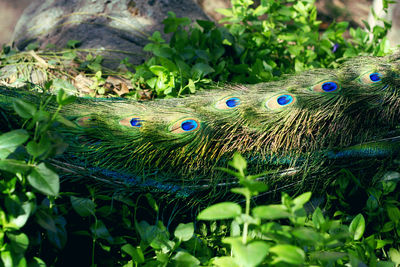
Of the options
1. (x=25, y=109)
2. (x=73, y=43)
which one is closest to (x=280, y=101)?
(x=25, y=109)

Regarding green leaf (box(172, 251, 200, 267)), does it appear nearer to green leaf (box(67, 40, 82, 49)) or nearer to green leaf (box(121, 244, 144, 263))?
green leaf (box(121, 244, 144, 263))

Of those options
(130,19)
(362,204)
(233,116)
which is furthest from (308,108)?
(130,19)

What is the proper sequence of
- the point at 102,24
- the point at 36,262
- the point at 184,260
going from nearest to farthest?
the point at 36,262 → the point at 184,260 → the point at 102,24

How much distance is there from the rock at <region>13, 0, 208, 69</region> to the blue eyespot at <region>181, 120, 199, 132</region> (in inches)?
58.1

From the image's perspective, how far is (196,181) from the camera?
1.81 meters

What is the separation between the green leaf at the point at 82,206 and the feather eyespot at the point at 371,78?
150 centimetres

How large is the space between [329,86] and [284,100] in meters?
0.27

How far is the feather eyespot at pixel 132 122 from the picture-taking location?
189 centimetres

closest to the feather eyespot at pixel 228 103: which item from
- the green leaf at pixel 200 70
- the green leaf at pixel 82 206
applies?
the green leaf at pixel 200 70

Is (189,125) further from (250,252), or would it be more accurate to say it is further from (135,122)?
(250,252)

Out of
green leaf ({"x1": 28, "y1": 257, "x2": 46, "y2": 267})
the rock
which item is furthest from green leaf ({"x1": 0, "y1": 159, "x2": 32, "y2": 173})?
the rock

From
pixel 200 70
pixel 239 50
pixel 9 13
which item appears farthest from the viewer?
pixel 9 13

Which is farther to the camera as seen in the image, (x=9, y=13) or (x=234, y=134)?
(x=9, y=13)

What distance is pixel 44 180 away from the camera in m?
1.21
